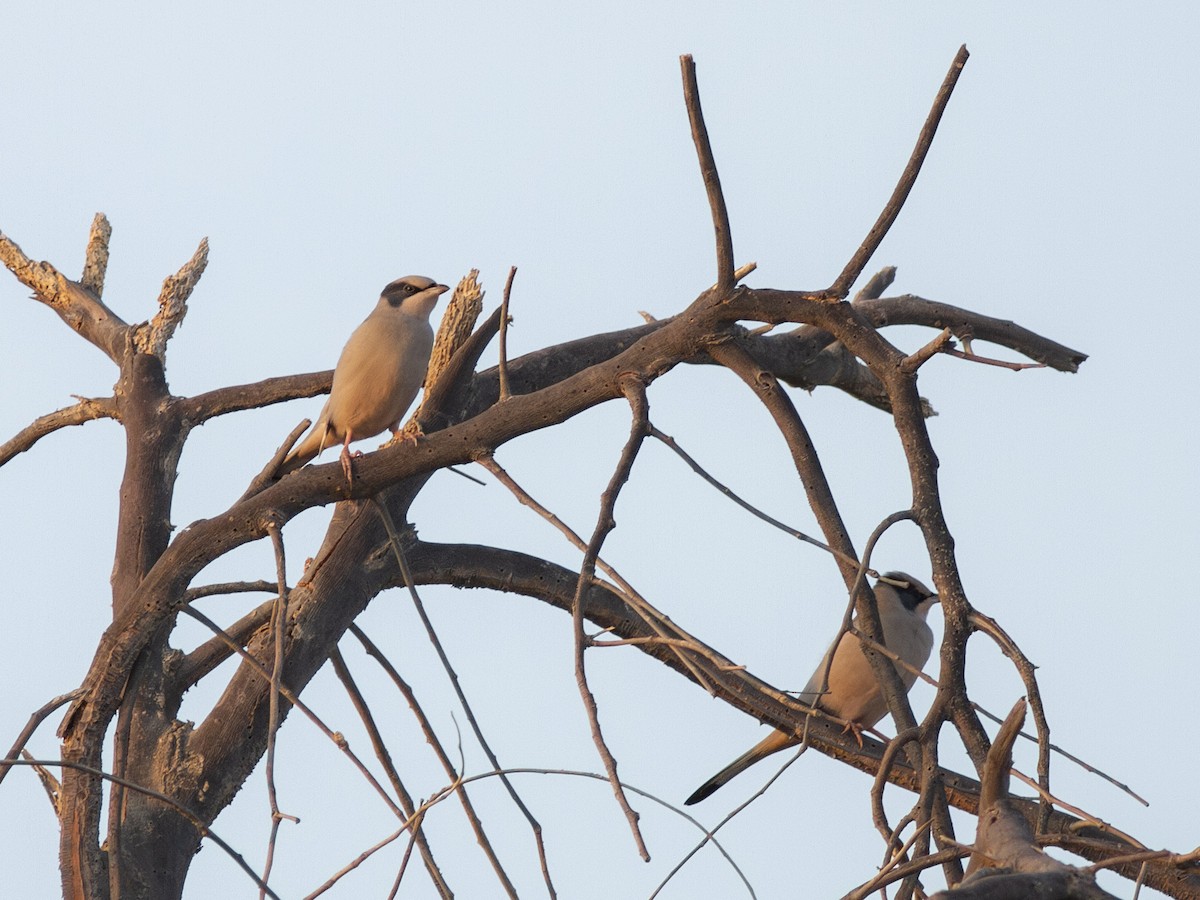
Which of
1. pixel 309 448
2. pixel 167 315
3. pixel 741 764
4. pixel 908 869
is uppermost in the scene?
pixel 167 315

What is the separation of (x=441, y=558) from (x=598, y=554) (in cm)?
248

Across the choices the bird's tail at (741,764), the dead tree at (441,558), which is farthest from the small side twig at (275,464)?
the bird's tail at (741,764)

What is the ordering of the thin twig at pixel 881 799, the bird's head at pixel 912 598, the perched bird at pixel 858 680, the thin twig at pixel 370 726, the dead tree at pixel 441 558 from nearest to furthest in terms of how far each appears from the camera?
1. the thin twig at pixel 881 799
2. the dead tree at pixel 441 558
3. the thin twig at pixel 370 726
4. the perched bird at pixel 858 680
5. the bird's head at pixel 912 598

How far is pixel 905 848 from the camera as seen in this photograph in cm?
217

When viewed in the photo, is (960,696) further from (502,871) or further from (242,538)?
(242,538)

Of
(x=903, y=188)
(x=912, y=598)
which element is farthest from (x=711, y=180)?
(x=912, y=598)

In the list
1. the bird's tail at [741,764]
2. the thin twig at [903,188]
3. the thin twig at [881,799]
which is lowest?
the thin twig at [881,799]

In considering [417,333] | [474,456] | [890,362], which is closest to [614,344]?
[417,333]

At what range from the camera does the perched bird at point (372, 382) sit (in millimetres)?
5168

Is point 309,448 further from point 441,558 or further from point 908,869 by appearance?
point 908,869

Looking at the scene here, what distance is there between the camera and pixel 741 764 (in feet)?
20.0

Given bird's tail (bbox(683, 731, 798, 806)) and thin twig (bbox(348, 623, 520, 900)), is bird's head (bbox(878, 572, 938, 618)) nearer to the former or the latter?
bird's tail (bbox(683, 731, 798, 806))

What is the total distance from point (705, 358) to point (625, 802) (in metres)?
1.25

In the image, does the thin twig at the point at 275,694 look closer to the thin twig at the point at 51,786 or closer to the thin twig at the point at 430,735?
the thin twig at the point at 430,735
